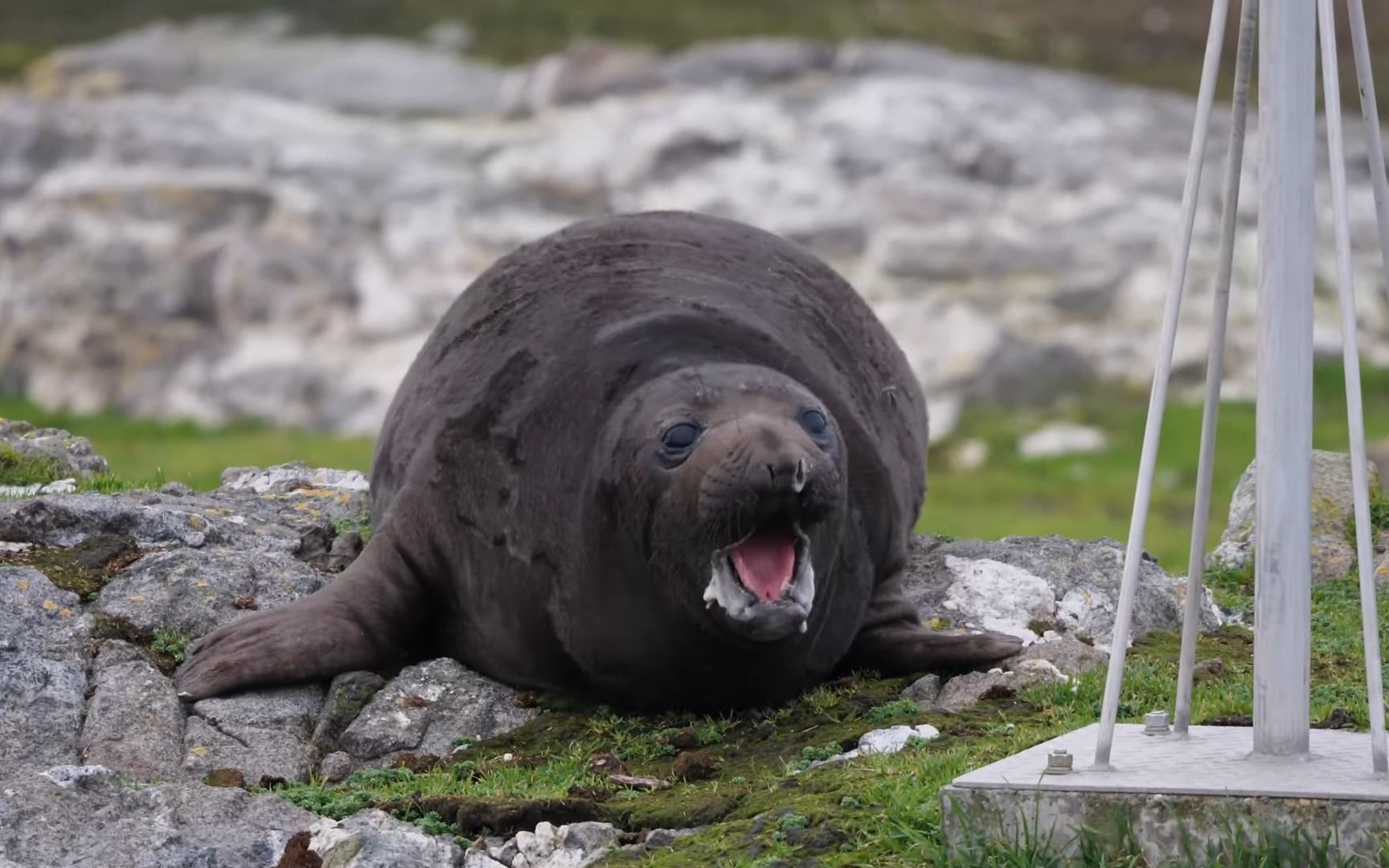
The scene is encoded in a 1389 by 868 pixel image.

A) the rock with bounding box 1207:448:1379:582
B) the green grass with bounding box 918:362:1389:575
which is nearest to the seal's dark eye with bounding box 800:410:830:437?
the rock with bounding box 1207:448:1379:582

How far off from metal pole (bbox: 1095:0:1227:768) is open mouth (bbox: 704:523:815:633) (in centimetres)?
223

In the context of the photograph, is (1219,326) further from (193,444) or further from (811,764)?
(193,444)

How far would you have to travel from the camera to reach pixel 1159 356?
6.24 meters

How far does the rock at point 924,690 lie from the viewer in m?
9.03

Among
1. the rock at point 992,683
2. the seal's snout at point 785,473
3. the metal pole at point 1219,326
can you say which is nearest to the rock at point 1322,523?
the rock at point 992,683

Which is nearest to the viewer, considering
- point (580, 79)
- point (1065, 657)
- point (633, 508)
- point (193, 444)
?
point (633, 508)

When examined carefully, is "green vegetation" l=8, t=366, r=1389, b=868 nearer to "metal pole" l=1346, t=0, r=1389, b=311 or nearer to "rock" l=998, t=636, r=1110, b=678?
"rock" l=998, t=636, r=1110, b=678

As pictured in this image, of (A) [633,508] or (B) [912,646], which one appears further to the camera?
(B) [912,646]

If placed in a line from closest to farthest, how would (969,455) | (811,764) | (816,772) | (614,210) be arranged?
1. (816,772)
2. (811,764)
3. (969,455)
4. (614,210)

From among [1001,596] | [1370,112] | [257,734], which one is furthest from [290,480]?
[1370,112]

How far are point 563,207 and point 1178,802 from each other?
33.3 metres

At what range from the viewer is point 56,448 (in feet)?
43.7

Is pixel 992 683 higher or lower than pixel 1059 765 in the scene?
Answer: higher

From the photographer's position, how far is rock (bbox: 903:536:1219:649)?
10156mm
